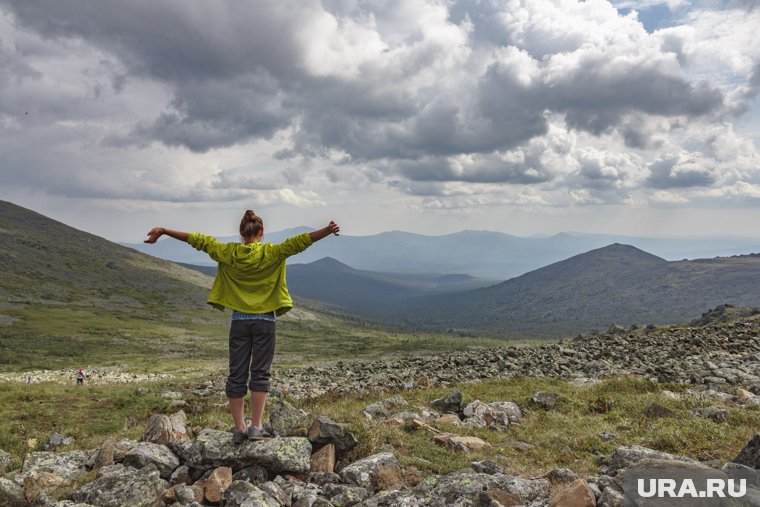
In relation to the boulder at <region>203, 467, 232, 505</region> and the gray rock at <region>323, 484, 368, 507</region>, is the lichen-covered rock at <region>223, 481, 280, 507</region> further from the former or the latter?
the gray rock at <region>323, 484, 368, 507</region>

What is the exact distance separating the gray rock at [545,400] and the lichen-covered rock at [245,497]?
1193 centimetres

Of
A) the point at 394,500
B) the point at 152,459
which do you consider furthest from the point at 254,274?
the point at 394,500

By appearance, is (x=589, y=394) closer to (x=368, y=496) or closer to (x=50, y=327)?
(x=368, y=496)

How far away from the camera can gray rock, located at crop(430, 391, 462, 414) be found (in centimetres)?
1683

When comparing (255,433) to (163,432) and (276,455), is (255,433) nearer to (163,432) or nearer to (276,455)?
(276,455)

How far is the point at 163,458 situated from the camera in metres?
9.63

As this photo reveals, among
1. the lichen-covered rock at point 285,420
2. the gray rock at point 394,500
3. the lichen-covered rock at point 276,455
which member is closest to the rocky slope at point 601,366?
the lichen-covered rock at point 285,420

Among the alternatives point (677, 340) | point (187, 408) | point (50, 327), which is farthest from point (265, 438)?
point (50, 327)

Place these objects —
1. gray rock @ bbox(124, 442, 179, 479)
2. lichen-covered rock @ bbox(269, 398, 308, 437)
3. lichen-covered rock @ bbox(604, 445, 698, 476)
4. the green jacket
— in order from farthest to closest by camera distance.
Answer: lichen-covered rock @ bbox(269, 398, 308, 437)
the green jacket
gray rock @ bbox(124, 442, 179, 479)
lichen-covered rock @ bbox(604, 445, 698, 476)

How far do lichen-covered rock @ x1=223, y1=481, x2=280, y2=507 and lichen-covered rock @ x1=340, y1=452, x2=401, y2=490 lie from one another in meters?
1.68

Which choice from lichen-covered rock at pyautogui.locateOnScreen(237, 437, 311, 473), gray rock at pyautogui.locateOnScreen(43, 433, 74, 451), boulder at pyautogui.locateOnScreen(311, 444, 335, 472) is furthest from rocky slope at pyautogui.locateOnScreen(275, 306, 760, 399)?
lichen-covered rock at pyautogui.locateOnScreen(237, 437, 311, 473)

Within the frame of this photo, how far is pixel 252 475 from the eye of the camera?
30.3 ft

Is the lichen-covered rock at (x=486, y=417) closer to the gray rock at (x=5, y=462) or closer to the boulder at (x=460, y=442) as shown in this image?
the boulder at (x=460, y=442)

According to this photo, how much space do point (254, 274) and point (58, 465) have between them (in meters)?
6.24
